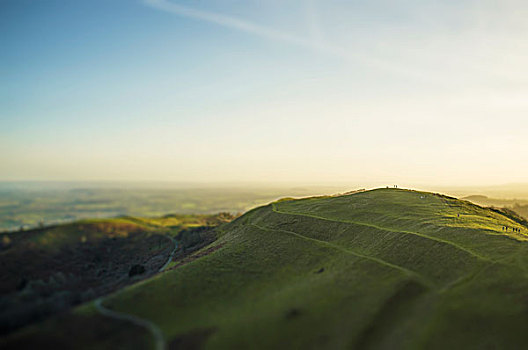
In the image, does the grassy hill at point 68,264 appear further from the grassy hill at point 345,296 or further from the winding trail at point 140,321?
the winding trail at point 140,321

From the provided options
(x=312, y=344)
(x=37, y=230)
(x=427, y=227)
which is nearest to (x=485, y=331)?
(x=312, y=344)

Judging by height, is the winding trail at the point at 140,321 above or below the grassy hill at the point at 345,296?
below

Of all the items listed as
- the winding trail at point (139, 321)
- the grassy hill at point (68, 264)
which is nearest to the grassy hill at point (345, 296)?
the winding trail at point (139, 321)

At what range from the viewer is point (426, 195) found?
87.7m

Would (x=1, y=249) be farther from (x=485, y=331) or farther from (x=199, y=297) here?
(x=485, y=331)

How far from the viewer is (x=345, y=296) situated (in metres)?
36.1

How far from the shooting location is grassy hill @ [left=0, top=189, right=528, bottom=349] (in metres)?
28.8

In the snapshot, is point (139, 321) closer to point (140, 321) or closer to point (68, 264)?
point (140, 321)

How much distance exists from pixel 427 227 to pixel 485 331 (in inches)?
1179

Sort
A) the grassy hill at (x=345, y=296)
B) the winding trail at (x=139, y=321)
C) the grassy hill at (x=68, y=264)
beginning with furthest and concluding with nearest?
1. the grassy hill at (x=68, y=264)
2. the winding trail at (x=139, y=321)
3. the grassy hill at (x=345, y=296)

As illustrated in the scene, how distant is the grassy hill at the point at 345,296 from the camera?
28.8m

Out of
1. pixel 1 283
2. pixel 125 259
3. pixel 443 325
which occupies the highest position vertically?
pixel 443 325

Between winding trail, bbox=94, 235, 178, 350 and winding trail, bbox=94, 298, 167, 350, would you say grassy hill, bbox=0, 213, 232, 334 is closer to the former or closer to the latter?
winding trail, bbox=94, 235, 178, 350

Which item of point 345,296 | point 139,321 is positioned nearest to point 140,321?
point 139,321
